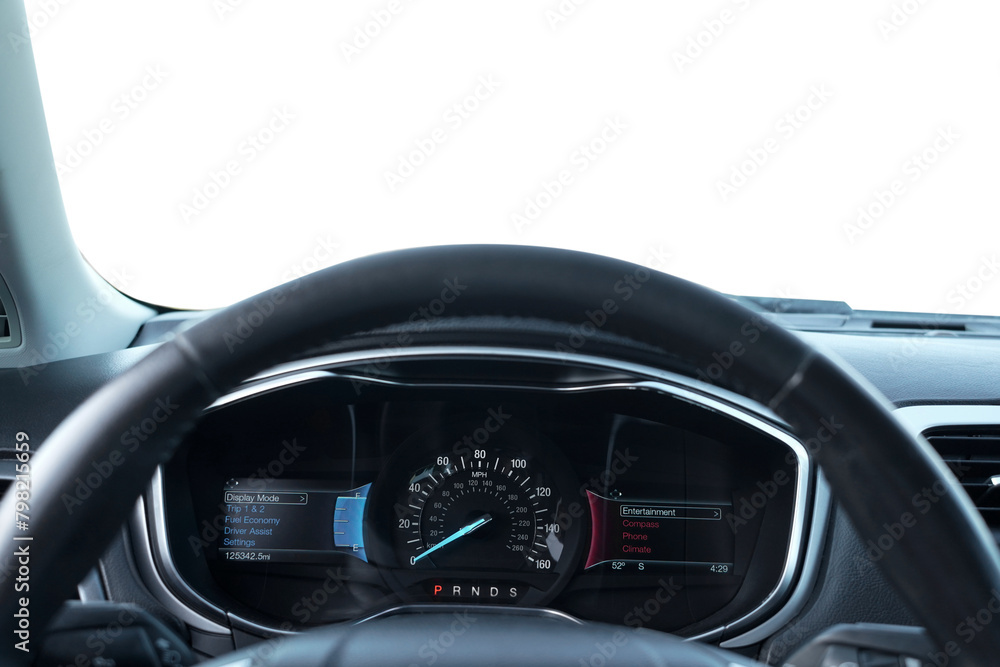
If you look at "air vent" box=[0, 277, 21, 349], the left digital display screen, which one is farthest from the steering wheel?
"air vent" box=[0, 277, 21, 349]

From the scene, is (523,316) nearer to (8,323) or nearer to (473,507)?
(473,507)

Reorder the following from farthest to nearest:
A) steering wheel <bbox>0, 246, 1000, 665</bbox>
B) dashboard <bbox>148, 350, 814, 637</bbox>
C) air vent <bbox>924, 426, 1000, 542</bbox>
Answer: dashboard <bbox>148, 350, 814, 637</bbox> → air vent <bbox>924, 426, 1000, 542</bbox> → steering wheel <bbox>0, 246, 1000, 665</bbox>

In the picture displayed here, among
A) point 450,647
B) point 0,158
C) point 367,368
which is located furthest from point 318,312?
point 0,158

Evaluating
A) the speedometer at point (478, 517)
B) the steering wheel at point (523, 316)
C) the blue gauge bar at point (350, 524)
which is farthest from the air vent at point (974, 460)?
the blue gauge bar at point (350, 524)

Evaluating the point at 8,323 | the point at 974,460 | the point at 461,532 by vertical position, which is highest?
the point at 8,323

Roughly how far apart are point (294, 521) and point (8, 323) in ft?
2.50

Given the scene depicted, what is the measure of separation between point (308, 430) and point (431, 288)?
1.20 metres

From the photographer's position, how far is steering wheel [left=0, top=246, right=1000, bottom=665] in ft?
1.99

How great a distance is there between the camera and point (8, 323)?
178 centimetres

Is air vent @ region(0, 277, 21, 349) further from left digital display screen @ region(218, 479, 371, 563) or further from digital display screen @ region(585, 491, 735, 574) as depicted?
digital display screen @ region(585, 491, 735, 574)

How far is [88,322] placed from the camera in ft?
6.06

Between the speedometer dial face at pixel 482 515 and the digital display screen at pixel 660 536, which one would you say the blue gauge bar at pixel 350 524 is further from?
the digital display screen at pixel 660 536

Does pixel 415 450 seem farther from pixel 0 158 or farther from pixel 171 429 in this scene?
pixel 171 429

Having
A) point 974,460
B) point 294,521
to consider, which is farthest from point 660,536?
point 294,521
